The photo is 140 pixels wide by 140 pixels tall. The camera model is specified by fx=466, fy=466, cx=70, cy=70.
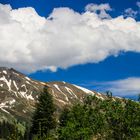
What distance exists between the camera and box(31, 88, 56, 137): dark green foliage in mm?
92156

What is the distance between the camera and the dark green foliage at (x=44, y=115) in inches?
3628

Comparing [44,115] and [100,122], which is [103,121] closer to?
[100,122]

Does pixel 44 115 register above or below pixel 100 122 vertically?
above

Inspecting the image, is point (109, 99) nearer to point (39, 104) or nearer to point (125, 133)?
point (125, 133)

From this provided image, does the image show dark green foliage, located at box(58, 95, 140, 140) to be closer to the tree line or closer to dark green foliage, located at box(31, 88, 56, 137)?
the tree line

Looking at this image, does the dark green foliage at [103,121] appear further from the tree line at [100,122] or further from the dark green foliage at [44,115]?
the dark green foliage at [44,115]

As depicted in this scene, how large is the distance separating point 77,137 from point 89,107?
44.2ft

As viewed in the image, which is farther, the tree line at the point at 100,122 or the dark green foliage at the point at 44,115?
the dark green foliage at the point at 44,115

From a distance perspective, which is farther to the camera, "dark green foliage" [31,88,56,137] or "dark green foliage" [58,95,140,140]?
"dark green foliage" [31,88,56,137]

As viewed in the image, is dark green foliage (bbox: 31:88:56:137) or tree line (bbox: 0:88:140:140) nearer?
tree line (bbox: 0:88:140:140)

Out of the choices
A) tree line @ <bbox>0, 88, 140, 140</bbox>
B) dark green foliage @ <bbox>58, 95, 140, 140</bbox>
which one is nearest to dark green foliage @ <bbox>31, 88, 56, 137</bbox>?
tree line @ <bbox>0, 88, 140, 140</bbox>

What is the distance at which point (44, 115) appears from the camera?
94.1m

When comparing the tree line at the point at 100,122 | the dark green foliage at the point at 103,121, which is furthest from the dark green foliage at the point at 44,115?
the dark green foliage at the point at 103,121

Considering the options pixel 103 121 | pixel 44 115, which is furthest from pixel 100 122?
pixel 44 115
